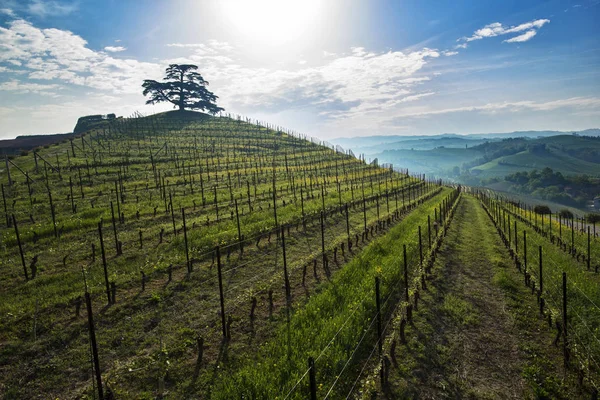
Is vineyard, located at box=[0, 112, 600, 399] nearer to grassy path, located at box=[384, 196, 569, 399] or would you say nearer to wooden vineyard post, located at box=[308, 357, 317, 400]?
wooden vineyard post, located at box=[308, 357, 317, 400]

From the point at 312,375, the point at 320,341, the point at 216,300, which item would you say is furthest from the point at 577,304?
the point at 216,300

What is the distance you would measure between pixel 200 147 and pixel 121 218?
4145cm

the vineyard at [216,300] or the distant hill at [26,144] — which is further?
the distant hill at [26,144]

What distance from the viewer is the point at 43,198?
2633 centimetres

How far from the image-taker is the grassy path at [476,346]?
728 centimetres

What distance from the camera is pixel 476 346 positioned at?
29.3ft

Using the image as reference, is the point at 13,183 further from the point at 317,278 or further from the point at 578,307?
Answer: the point at 578,307

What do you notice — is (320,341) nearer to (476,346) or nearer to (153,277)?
(476,346)

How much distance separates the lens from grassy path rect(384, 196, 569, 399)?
23.9ft

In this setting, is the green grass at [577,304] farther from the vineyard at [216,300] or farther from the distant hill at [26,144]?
the distant hill at [26,144]

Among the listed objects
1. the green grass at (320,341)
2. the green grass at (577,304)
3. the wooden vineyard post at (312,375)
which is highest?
the wooden vineyard post at (312,375)

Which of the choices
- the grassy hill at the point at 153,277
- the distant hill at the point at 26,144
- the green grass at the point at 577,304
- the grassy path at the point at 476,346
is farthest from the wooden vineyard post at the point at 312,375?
the distant hill at the point at 26,144

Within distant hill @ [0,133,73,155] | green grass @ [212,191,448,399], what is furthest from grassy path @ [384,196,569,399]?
distant hill @ [0,133,73,155]

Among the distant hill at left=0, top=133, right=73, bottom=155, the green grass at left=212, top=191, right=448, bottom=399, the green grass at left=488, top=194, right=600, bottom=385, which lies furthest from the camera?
the distant hill at left=0, top=133, right=73, bottom=155
